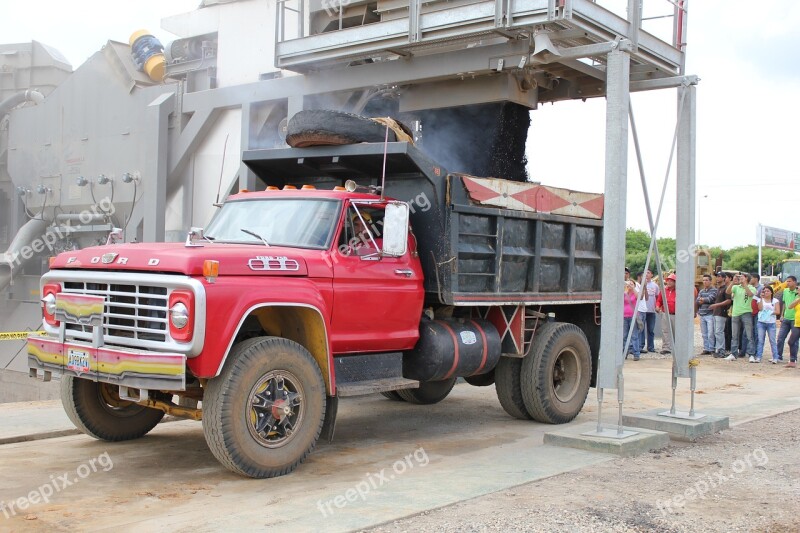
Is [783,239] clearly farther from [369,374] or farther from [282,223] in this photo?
[282,223]

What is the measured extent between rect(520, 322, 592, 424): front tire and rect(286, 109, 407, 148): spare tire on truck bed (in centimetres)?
282

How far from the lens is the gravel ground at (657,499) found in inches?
211

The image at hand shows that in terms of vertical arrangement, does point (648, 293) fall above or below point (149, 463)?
above

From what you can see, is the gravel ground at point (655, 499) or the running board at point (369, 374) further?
the running board at point (369, 374)

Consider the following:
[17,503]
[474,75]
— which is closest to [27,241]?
[474,75]

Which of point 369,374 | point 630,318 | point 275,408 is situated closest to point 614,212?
point 369,374

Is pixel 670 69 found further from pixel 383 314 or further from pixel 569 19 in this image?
pixel 383 314

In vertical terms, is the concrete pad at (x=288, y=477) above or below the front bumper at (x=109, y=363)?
below

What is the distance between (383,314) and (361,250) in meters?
0.61

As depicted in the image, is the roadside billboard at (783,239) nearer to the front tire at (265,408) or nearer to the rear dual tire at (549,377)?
the rear dual tire at (549,377)

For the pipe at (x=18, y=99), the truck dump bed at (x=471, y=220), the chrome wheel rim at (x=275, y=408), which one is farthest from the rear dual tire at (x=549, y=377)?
the pipe at (x=18, y=99)

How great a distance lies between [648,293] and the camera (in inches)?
717

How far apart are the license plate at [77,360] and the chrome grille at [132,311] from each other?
170mm

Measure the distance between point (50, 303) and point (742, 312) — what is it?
46.0 feet
